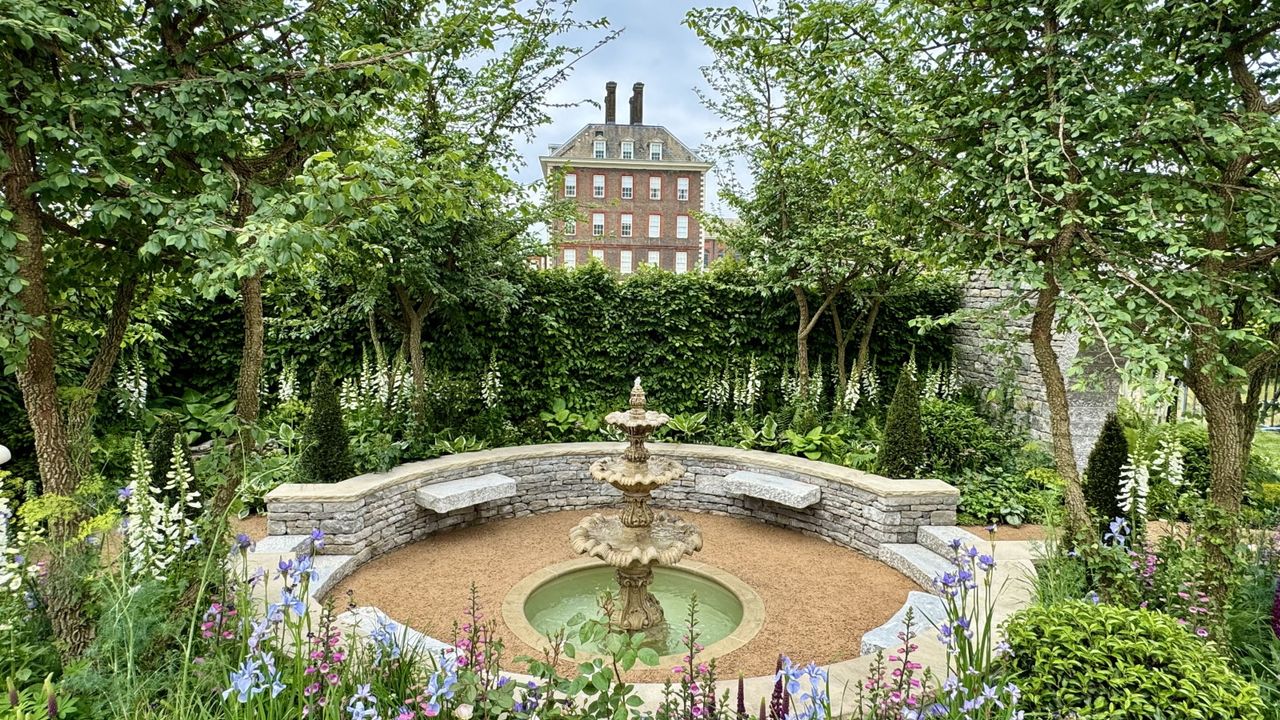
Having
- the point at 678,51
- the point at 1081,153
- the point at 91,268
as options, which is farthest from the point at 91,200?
the point at 678,51

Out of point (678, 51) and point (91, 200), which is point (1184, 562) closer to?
point (91, 200)

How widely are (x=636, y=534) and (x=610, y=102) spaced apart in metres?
25.4

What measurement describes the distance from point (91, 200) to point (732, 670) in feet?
13.0

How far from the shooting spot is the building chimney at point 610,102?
1011 inches

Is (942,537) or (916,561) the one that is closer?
(916,561)

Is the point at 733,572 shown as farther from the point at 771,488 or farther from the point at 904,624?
the point at 904,624

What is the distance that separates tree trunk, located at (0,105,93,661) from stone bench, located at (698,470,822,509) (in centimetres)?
475

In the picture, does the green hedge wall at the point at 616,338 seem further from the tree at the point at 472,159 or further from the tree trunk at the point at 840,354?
the tree at the point at 472,159

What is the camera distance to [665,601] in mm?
4758

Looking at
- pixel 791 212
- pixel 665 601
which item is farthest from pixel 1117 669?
pixel 791 212

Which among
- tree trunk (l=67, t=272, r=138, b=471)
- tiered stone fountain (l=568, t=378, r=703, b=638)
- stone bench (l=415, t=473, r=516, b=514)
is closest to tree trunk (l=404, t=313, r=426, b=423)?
stone bench (l=415, t=473, r=516, b=514)

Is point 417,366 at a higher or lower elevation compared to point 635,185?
lower

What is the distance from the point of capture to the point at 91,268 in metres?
3.02

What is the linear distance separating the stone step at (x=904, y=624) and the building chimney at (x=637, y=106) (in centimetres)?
2560
